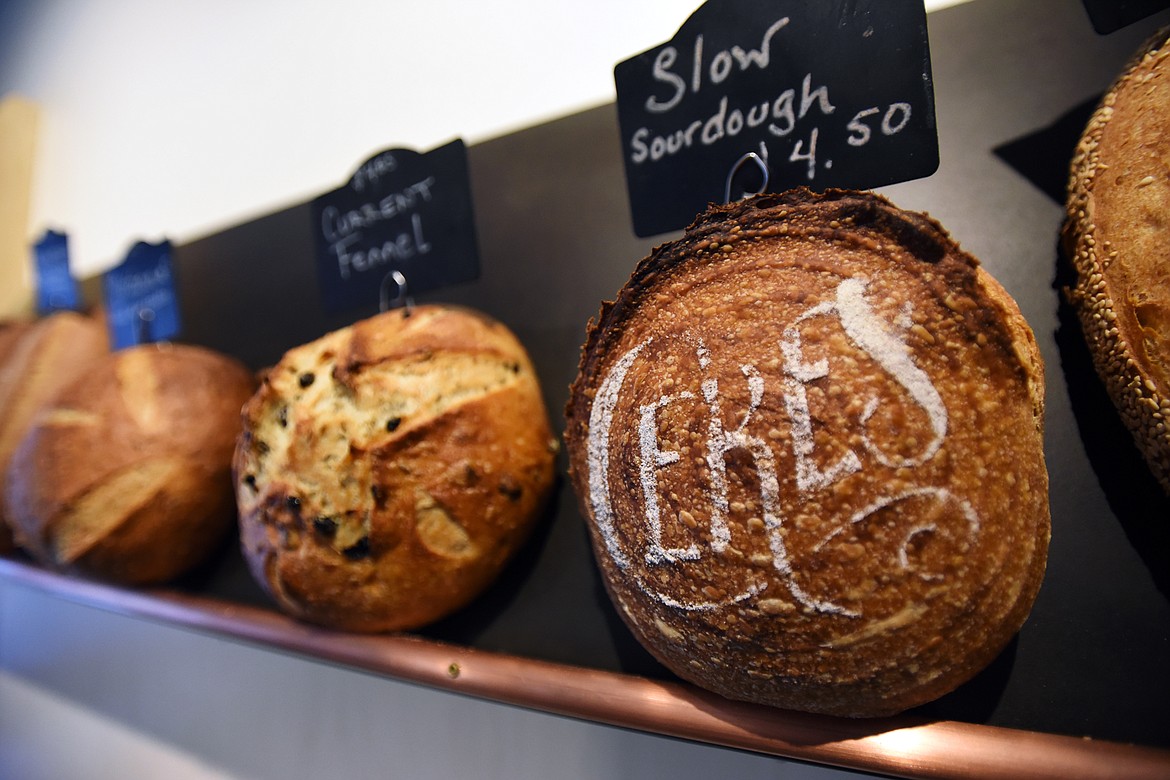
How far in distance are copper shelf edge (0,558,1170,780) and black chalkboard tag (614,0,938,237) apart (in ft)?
1.64

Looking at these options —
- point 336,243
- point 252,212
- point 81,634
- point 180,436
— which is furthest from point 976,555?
point 81,634

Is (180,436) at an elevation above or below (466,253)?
below

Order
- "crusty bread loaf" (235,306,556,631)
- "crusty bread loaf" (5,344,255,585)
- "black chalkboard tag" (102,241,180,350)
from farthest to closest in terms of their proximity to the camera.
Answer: "black chalkboard tag" (102,241,180,350) → "crusty bread loaf" (5,344,255,585) → "crusty bread loaf" (235,306,556,631)

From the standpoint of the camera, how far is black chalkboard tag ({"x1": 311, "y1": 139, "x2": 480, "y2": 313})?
0.89 m

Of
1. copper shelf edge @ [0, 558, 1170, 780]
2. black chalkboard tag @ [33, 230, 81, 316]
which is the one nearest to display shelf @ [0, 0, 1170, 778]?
copper shelf edge @ [0, 558, 1170, 780]

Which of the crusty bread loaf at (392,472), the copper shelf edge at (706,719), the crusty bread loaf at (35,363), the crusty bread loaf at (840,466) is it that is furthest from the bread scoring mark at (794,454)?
the crusty bread loaf at (35,363)

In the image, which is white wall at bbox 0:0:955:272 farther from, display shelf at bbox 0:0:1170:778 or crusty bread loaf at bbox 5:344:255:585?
crusty bread loaf at bbox 5:344:255:585

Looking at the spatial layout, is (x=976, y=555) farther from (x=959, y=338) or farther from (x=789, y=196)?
(x=789, y=196)

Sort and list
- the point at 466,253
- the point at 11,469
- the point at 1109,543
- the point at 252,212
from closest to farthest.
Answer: the point at 1109,543, the point at 466,253, the point at 11,469, the point at 252,212

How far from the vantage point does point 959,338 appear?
0.51 m

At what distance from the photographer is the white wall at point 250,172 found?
974 millimetres

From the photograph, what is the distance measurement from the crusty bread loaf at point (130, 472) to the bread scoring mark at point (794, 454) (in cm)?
87

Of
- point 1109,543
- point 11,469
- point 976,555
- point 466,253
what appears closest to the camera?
point 976,555

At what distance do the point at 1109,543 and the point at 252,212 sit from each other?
5.22ft
